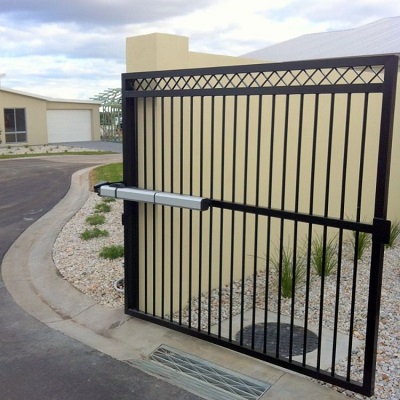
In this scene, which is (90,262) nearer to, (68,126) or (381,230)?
(381,230)

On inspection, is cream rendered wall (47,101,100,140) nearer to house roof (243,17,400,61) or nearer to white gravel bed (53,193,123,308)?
house roof (243,17,400,61)

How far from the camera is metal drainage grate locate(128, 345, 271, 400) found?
12.2 feet

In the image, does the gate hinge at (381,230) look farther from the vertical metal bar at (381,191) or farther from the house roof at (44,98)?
the house roof at (44,98)

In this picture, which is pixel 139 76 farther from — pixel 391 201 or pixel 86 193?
pixel 86 193

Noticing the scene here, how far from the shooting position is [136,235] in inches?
196

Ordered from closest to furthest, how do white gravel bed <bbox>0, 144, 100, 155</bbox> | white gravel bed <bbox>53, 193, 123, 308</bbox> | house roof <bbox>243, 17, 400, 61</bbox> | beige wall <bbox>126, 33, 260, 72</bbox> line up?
beige wall <bbox>126, 33, 260, 72</bbox> → white gravel bed <bbox>53, 193, 123, 308</bbox> → house roof <bbox>243, 17, 400, 61</bbox> → white gravel bed <bbox>0, 144, 100, 155</bbox>

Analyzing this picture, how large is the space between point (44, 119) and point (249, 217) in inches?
1028

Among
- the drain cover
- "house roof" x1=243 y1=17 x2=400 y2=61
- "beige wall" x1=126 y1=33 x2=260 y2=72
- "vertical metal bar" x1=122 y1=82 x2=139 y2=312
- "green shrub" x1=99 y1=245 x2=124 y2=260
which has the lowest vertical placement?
the drain cover

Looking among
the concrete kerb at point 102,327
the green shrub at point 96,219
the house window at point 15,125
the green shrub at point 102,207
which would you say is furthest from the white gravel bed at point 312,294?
the house window at point 15,125

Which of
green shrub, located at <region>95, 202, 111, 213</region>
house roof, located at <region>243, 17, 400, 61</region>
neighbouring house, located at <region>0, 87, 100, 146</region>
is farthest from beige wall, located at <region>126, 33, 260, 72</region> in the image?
neighbouring house, located at <region>0, 87, 100, 146</region>

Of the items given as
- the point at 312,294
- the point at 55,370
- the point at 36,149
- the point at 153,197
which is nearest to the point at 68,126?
the point at 36,149

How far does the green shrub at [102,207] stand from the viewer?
9.89 metres

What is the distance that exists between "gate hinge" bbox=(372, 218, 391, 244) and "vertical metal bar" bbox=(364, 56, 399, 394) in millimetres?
34

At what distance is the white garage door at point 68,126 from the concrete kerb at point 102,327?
2512 centimetres
